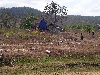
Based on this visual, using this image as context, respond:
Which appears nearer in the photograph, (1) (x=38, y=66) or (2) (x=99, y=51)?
(1) (x=38, y=66)

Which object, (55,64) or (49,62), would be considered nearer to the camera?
(55,64)

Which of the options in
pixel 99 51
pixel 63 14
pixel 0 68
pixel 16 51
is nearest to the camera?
Result: pixel 0 68

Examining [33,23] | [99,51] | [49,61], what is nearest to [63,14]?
[33,23]

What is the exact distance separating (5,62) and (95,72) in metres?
6.95

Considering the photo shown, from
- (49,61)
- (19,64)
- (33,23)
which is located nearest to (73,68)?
(49,61)

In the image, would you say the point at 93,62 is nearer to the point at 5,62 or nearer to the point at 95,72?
the point at 95,72

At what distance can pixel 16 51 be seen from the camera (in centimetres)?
2133

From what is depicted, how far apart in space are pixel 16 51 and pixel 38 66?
402 cm

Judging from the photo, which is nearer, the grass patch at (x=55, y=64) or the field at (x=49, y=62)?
the field at (x=49, y=62)

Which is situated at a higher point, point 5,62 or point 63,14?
point 63,14

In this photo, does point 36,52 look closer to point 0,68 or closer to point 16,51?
point 16,51

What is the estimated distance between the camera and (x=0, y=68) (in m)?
17.2

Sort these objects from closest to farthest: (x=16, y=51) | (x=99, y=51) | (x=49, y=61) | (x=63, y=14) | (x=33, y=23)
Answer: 1. (x=49, y=61)
2. (x=16, y=51)
3. (x=99, y=51)
4. (x=33, y=23)
5. (x=63, y=14)

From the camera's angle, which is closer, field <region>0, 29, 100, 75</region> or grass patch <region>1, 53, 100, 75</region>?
field <region>0, 29, 100, 75</region>
